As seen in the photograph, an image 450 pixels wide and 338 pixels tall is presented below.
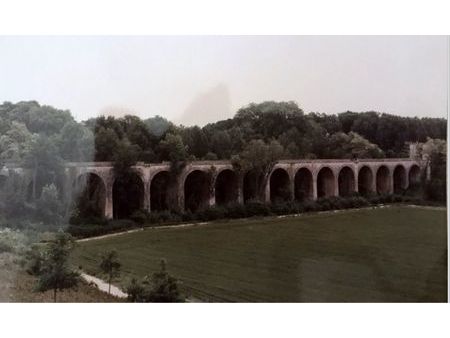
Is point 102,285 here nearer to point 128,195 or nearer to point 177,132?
point 128,195

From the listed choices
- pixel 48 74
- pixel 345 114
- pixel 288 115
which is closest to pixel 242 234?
pixel 288 115

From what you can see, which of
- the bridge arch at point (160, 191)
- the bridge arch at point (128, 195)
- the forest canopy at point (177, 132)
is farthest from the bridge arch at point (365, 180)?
the bridge arch at point (128, 195)

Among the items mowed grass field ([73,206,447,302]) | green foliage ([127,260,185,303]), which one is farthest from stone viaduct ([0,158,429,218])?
green foliage ([127,260,185,303])

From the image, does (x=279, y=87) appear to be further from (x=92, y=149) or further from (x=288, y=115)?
(x=92, y=149)

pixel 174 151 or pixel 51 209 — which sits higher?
pixel 174 151

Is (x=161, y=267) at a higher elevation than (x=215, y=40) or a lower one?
lower

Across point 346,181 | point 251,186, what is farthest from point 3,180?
point 346,181
